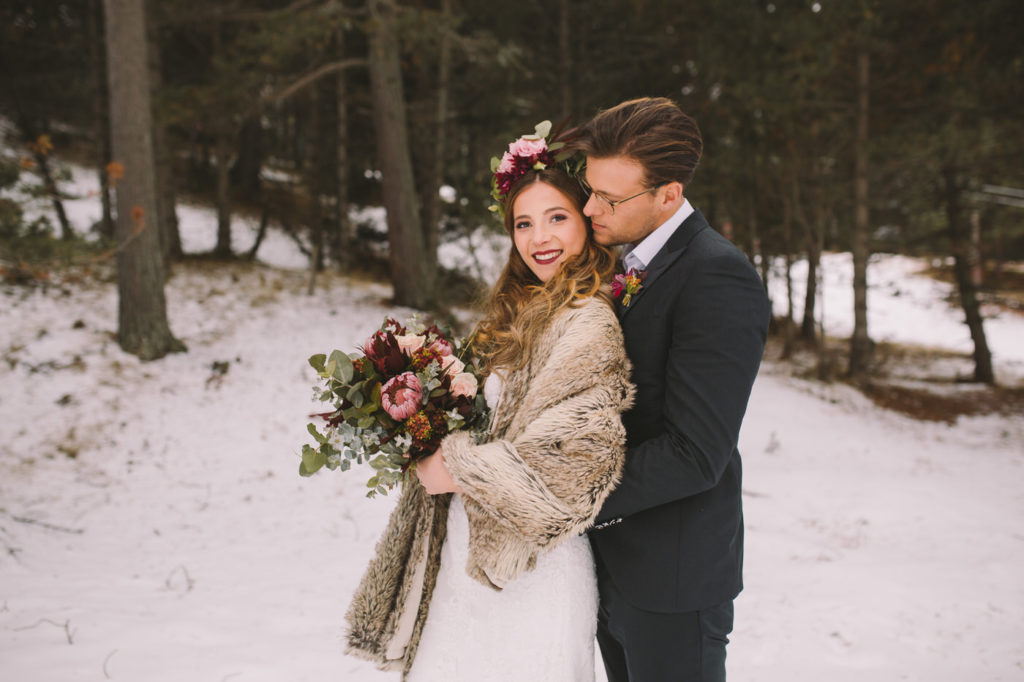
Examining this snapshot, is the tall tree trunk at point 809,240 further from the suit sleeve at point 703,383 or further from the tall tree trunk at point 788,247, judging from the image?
the suit sleeve at point 703,383

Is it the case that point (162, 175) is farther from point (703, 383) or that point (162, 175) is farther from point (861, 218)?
point (861, 218)

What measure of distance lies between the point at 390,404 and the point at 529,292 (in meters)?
0.68

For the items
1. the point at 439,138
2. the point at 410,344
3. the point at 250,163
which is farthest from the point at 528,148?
the point at 250,163

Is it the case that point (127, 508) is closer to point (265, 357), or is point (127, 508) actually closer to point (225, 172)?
point (265, 357)

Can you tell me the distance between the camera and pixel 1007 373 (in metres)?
15.5

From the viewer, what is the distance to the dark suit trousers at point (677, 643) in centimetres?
178

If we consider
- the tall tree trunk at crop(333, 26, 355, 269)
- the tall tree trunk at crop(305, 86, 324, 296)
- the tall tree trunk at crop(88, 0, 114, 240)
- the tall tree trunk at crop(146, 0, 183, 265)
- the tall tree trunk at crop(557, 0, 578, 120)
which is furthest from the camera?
the tall tree trunk at crop(305, 86, 324, 296)

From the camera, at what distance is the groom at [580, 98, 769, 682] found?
158 centimetres

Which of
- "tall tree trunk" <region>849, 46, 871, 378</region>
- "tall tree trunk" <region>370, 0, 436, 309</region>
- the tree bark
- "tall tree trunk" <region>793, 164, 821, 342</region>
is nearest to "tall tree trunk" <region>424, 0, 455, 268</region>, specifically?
"tall tree trunk" <region>370, 0, 436, 309</region>

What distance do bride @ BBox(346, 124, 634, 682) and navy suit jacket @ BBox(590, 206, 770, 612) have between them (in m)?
0.09

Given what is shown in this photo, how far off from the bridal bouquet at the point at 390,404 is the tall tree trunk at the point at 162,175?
11.6 m

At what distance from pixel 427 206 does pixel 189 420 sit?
8.23 m

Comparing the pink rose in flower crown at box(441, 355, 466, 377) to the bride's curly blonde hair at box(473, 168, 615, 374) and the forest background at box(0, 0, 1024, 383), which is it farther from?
the forest background at box(0, 0, 1024, 383)

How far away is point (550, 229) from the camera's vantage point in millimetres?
2033
